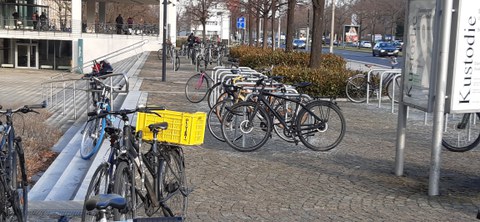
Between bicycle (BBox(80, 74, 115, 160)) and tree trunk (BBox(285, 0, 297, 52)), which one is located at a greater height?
tree trunk (BBox(285, 0, 297, 52))

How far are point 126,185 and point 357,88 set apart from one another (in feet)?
38.6

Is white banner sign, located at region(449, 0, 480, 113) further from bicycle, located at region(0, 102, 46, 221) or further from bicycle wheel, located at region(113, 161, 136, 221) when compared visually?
bicycle, located at region(0, 102, 46, 221)

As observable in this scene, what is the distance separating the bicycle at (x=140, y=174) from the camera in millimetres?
4480

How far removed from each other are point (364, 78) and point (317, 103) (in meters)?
7.59

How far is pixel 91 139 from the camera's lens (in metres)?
8.38

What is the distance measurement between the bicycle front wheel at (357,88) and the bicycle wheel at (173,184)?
10.5 metres

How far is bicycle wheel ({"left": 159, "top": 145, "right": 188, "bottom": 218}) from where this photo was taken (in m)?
5.40

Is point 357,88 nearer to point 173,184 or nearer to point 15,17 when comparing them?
point 173,184

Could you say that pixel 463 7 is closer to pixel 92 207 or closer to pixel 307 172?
pixel 307 172

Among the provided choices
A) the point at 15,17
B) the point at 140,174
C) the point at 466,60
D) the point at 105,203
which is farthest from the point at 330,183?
the point at 15,17

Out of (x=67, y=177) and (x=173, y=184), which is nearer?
(x=173, y=184)

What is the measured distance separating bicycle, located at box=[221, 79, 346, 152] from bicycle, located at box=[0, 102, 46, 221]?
368 cm

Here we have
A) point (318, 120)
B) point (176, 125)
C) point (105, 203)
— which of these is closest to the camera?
point (105, 203)

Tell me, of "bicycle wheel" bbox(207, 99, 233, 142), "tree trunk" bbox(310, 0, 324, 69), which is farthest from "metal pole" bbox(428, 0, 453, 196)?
"tree trunk" bbox(310, 0, 324, 69)
